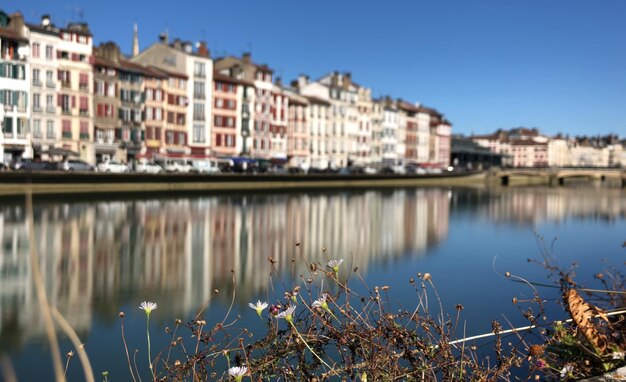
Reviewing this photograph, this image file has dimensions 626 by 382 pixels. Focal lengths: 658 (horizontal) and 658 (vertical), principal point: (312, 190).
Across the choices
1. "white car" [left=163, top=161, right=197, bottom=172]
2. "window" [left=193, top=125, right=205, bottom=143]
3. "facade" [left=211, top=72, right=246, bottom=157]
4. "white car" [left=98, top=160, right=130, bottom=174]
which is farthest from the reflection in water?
"facade" [left=211, top=72, right=246, bottom=157]

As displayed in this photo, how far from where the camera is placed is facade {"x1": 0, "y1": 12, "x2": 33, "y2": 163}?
50.0 metres

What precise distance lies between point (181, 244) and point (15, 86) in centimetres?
3409

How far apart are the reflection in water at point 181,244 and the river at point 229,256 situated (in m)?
0.06

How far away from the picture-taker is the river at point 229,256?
1142 centimetres

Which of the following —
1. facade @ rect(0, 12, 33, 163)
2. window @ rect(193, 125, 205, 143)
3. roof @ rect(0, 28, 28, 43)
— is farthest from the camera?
window @ rect(193, 125, 205, 143)

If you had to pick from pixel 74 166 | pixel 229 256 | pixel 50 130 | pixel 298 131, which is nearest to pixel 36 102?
pixel 50 130

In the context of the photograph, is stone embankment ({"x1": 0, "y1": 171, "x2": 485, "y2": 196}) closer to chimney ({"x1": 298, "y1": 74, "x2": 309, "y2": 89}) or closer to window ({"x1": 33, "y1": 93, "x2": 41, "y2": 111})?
window ({"x1": 33, "y1": 93, "x2": 41, "y2": 111})

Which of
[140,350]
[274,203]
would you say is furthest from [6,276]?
[274,203]

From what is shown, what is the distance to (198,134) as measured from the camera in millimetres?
69062

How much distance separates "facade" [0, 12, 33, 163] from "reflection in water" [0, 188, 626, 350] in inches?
570

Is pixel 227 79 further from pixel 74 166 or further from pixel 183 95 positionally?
pixel 74 166

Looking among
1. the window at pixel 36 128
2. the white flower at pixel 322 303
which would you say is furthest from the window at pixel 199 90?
the white flower at pixel 322 303

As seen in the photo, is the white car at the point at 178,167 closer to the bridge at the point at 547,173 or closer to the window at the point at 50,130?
the window at the point at 50,130

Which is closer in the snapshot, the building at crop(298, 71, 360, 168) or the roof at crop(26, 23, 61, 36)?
the roof at crop(26, 23, 61, 36)
